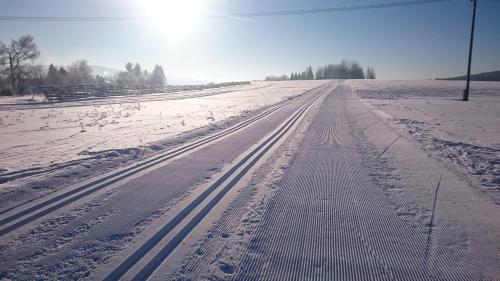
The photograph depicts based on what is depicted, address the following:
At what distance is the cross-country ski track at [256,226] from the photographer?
2.74m

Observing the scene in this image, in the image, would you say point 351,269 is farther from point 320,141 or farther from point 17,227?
point 320,141

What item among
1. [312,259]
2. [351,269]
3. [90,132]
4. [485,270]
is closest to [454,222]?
[485,270]

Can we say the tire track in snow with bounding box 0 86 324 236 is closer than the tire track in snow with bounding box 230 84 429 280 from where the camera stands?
No

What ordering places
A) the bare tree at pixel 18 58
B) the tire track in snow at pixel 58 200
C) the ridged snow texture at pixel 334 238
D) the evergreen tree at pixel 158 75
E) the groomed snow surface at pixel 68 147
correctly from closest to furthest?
the ridged snow texture at pixel 334 238 < the tire track in snow at pixel 58 200 < the groomed snow surface at pixel 68 147 < the bare tree at pixel 18 58 < the evergreen tree at pixel 158 75

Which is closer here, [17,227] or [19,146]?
[17,227]

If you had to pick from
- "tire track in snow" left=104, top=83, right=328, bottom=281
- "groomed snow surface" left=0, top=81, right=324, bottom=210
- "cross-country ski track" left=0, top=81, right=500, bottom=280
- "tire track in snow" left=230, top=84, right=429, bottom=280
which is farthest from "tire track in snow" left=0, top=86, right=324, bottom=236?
"tire track in snow" left=230, top=84, right=429, bottom=280

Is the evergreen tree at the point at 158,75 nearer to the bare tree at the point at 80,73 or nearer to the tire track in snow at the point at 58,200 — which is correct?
the bare tree at the point at 80,73

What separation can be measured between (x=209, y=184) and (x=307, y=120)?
343 inches

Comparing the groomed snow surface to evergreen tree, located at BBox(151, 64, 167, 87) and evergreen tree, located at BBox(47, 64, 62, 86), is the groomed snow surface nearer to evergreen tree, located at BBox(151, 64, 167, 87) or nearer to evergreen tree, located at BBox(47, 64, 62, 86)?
evergreen tree, located at BBox(47, 64, 62, 86)

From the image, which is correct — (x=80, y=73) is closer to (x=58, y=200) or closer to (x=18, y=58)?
(x=18, y=58)

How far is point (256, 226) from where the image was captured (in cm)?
356

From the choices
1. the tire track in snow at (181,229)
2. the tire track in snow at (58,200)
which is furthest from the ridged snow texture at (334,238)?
the tire track in snow at (58,200)

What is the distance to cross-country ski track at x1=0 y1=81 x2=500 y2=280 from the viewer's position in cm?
274

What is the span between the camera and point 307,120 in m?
12.9
